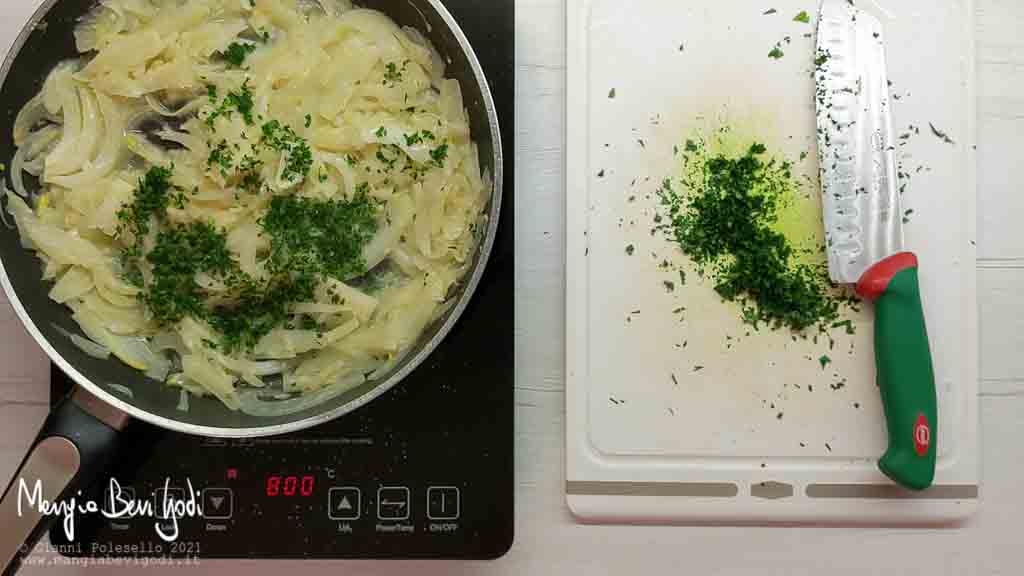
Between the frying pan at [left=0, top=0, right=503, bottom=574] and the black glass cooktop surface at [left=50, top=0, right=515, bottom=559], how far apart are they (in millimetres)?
106

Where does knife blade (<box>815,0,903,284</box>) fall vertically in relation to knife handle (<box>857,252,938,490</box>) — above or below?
above

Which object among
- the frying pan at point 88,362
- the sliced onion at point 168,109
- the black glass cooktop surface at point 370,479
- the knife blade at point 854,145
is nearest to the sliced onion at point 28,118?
the frying pan at point 88,362

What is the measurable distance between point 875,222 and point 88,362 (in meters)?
1.01

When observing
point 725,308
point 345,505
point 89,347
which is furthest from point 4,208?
point 725,308

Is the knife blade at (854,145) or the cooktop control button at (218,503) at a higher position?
the knife blade at (854,145)

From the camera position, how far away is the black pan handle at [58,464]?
2.99 feet

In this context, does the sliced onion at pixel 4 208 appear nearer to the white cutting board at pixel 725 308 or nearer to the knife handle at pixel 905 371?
the white cutting board at pixel 725 308

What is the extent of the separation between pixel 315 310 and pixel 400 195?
0.58 ft

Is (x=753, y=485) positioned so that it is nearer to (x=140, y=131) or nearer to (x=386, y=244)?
(x=386, y=244)

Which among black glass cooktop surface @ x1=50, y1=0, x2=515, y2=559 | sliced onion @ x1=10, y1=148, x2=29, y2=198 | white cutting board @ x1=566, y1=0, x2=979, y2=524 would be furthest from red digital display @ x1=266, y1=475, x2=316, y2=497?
sliced onion @ x1=10, y1=148, x2=29, y2=198

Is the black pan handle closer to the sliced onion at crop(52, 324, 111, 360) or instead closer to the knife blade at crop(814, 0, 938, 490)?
the sliced onion at crop(52, 324, 111, 360)

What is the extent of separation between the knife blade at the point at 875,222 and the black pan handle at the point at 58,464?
3.07 ft

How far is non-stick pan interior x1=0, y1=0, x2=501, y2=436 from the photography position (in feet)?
3.09

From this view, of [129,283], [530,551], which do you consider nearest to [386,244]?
[129,283]
